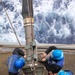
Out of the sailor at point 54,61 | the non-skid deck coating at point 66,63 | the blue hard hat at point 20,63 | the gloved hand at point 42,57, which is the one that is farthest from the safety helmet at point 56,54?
the non-skid deck coating at point 66,63

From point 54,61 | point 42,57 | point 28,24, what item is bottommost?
point 54,61

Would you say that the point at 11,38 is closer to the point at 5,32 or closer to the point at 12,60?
the point at 5,32

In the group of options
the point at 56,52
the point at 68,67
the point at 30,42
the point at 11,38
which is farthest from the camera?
the point at 11,38

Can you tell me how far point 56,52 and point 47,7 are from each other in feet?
16.2

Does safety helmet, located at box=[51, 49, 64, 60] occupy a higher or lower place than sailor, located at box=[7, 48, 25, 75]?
higher

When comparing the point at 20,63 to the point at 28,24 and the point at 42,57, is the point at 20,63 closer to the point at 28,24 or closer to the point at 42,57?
the point at 42,57

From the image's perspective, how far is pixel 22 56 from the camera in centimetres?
568

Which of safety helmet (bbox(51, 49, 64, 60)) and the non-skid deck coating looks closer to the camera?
safety helmet (bbox(51, 49, 64, 60))

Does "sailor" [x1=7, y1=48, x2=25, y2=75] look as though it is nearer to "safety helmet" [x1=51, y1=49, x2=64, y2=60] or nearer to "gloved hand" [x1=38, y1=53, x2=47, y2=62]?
"gloved hand" [x1=38, y1=53, x2=47, y2=62]

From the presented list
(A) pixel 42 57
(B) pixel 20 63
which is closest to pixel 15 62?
(B) pixel 20 63

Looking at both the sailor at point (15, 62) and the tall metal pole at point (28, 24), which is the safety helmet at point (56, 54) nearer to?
the sailor at point (15, 62)

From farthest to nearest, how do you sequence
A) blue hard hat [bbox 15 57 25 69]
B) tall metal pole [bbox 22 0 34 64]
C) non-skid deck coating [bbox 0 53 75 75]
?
non-skid deck coating [bbox 0 53 75 75], blue hard hat [bbox 15 57 25 69], tall metal pole [bbox 22 0 34 64]

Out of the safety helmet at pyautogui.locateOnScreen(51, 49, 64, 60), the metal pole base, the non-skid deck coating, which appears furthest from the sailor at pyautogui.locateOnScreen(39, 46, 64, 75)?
the non-skid deck coating

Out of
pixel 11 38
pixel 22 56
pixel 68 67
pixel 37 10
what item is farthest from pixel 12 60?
pixel 37 10
